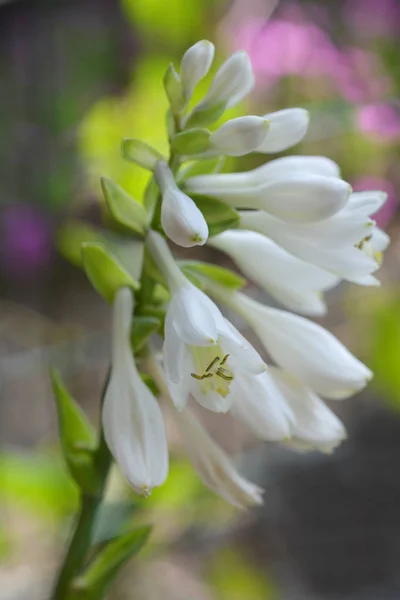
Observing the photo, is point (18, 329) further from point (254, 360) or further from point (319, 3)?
point (254, 360)

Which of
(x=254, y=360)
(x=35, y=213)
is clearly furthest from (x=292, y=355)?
(x=35, y=213)

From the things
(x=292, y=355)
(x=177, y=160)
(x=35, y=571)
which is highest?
(x=177, y=160)

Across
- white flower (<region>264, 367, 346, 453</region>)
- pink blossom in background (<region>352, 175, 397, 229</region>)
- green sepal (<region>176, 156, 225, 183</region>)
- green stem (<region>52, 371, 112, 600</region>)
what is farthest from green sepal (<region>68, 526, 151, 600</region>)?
pink blossom in background (<region>352, 175, 397, 229</region>)

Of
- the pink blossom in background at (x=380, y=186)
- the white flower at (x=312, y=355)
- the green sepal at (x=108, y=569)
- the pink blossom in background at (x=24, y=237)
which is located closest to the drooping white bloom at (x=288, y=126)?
the white flower at (x=312, y=355)

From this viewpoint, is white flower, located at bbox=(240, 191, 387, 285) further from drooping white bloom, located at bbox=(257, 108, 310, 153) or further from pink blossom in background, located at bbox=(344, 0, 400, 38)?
pink blossom in background, located at bbox=(344, 0, 400, 38)

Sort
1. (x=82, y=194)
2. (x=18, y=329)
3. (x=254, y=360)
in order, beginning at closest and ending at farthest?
(x=254, y=360) → (x=82, y=194) → (x=18, y=329)

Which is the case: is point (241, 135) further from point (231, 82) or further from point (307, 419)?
point (307, 419)

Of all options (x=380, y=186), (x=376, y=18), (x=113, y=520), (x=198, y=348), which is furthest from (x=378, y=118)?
(x=198, y=348)
